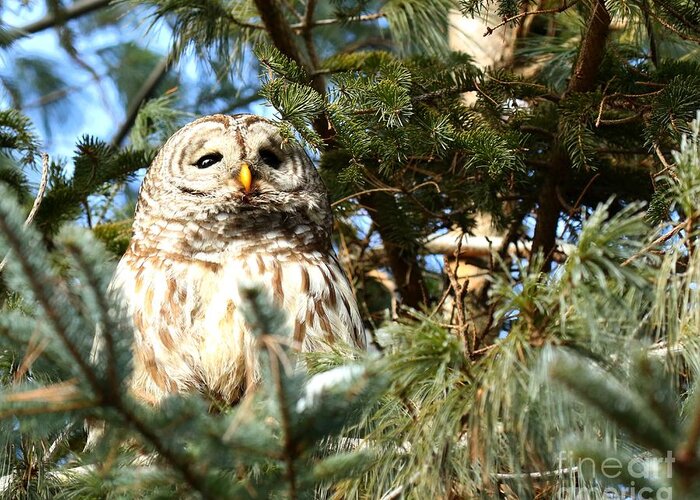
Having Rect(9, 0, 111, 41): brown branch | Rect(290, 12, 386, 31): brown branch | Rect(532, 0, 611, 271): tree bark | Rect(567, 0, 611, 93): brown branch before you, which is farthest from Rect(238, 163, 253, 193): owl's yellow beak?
Rect(9, 0, 111, 41): brown branch

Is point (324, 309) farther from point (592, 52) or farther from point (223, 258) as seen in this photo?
point (592, 52)

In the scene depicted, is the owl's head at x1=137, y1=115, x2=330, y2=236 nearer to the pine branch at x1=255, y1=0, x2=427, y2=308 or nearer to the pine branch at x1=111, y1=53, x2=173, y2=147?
the pine branch at x1=255, y1=0, x2=427, y2=308

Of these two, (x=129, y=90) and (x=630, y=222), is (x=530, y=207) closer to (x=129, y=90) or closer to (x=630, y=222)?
(x=630, y=222)

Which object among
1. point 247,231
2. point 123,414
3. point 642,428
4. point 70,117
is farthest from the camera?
point 70,117

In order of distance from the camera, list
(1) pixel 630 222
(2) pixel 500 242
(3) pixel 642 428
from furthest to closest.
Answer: (2) pixel 500 242
(1) pixel 630 222
(3) pixel 642 428

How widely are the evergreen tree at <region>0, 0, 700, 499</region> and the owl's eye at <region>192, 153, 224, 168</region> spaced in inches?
12.8

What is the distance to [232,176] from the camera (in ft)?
12.0

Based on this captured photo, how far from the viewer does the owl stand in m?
3.20

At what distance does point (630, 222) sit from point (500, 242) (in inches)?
106

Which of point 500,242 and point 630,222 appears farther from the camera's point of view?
point 500,242

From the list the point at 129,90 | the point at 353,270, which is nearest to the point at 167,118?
the point at 353,270

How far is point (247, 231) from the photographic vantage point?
353 cm

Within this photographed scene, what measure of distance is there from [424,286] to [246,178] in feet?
4.34

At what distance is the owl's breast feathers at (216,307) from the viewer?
318 cm
